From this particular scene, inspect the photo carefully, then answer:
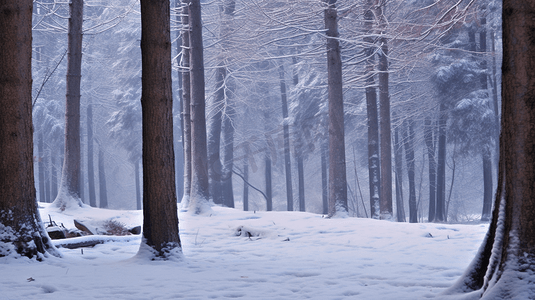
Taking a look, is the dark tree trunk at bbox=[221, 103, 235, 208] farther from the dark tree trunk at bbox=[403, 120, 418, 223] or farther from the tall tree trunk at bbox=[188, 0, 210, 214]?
the dark tree trunk at bbox=[403, 120, 418, 223]

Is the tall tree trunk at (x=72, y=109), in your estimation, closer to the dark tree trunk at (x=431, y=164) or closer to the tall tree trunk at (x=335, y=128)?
A: the tall tree trunk at (x=335, y=128)

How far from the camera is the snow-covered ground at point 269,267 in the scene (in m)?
4.28

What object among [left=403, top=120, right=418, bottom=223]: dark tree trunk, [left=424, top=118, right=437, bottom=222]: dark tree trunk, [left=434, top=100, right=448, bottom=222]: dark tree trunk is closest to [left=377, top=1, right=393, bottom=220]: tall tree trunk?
[left=434, top=100, right=448, bottom=222]: dark tree trunk

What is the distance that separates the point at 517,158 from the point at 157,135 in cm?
412

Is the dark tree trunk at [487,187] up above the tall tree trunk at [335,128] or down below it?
below

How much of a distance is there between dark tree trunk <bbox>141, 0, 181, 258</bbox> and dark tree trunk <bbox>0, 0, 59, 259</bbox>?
1356 mm

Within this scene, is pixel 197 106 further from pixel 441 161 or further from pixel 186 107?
pixel 441 161

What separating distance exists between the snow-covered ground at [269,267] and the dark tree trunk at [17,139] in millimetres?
361

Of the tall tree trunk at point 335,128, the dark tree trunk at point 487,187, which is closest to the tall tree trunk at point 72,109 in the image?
the tall tree trunk at point 335,128

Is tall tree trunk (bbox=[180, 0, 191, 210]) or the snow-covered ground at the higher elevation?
tall tree trunk (bbox=[180, 0, 191, 210])

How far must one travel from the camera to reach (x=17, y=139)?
219 inches

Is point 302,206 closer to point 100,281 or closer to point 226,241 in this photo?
point 226,241

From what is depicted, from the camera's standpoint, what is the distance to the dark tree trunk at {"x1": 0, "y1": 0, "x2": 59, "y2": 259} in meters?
5.43

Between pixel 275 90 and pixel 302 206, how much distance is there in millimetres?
8231
